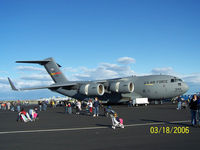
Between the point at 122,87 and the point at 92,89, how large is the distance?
4.05 metres

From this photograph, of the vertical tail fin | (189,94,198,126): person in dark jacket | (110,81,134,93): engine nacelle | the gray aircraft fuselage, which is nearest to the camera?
(189,94,198,126): person in dark jacket

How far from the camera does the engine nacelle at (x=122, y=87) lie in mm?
31466

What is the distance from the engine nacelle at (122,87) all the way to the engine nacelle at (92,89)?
151cm

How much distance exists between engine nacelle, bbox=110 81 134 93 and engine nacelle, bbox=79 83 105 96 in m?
1.51

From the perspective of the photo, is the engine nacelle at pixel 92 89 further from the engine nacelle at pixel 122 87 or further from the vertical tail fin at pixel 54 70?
the vertical tail fin at pixel 54 70

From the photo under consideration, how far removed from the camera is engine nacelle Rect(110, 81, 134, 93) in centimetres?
3147

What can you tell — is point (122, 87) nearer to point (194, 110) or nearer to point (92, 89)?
point (92, 89)

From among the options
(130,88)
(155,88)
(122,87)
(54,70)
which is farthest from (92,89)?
(54,70)

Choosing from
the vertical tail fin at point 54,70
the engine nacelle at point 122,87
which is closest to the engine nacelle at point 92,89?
the engine nacelle at point 122,87

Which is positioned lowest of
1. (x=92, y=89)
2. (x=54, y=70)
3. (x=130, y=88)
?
(x=92, y=89)

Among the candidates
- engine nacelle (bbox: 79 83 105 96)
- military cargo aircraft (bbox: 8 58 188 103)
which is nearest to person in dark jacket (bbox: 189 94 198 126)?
military cargo aircraft (bbox: 8 58 188 103)

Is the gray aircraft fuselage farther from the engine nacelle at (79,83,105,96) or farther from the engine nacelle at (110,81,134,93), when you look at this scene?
the engine nacelle at (79,83,105,96)

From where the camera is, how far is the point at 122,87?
31750mm

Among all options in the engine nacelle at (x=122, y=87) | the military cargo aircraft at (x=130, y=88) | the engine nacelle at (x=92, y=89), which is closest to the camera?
the military cargo aircraft at (x=130, y=88)
